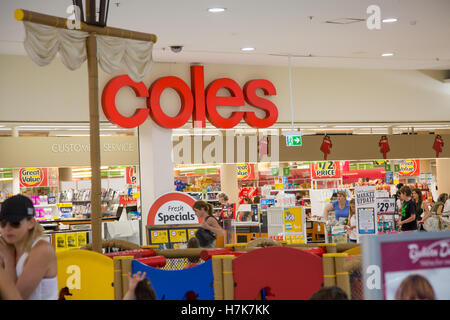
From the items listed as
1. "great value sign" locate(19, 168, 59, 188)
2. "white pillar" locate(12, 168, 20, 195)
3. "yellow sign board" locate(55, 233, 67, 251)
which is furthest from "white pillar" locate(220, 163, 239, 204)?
"yellow sign board" locate(55, 233, 67, 251)

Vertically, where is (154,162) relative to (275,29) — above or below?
below

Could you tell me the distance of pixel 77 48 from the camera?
5.29m

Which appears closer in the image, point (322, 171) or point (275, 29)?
point (275, 29)

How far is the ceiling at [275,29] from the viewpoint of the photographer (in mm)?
7715

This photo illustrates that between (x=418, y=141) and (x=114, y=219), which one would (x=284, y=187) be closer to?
(x=418, y=141)

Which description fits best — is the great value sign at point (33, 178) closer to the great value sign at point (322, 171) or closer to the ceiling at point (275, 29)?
the ceiling at point (275, 29)

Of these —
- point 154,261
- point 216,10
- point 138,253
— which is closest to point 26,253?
point 154,261

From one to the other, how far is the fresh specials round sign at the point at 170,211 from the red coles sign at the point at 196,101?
78.0 inches

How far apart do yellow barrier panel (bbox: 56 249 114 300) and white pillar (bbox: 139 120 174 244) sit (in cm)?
596

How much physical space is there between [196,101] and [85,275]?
21.7 ft

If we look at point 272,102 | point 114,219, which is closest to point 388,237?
point 114,219

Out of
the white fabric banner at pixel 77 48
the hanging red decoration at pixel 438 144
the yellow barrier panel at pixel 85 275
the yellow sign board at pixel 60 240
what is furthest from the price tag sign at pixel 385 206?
the yellow barrier panel at pixel 85 275

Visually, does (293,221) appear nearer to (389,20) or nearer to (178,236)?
(178,236)

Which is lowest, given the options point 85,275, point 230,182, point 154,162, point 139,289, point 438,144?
point 85,275
